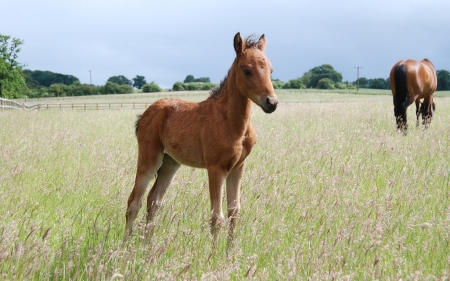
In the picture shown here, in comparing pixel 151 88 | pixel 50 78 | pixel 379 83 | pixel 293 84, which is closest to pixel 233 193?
pixel 151 88

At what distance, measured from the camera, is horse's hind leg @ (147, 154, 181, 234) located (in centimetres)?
490

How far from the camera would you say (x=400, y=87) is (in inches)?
532

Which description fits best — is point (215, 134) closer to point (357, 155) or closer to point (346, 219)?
point (346, 219)

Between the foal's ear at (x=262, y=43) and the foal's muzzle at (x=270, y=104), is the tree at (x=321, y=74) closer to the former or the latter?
the foal's ear at (x=262, y=43)

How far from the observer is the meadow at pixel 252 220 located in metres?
3.42

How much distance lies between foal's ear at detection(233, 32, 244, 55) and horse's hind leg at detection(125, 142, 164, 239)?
4.46 feet

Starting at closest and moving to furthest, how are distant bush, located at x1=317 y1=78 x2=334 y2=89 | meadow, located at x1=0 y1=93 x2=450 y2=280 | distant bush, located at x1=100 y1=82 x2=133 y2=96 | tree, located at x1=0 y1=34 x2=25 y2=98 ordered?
meadow, located at x1=0 y1=93 x2=450 y2=280 → tree, located at x1=0 y1=34 x2=25 y2=98 → distant bush, located at x1=100 y1=82 x2=133 y2=96 → distant bush, located at x1=317 y1=78 x2=334 y2=89

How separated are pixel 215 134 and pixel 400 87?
10945 millimetres

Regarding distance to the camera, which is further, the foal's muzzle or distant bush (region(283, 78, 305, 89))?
distant bush (region(283, 78, 305, 89))

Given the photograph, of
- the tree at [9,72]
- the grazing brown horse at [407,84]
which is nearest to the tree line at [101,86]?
the tree at [9,72]

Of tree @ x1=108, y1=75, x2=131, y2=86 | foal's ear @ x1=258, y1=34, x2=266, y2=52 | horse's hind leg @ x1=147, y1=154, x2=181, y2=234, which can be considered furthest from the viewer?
tree @ x1=108, y1=75, x2=131, y2=86

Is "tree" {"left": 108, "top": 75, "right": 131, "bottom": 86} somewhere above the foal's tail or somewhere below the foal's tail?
above

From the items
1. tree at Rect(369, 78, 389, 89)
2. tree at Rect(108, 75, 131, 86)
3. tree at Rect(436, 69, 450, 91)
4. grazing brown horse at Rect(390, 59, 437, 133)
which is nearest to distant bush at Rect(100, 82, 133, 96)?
tree at Rect(108, 75, 131, 86)

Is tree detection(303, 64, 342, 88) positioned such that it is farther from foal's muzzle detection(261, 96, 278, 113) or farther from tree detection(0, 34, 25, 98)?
foal's muzzle detection(261, 96, 278, 113)
